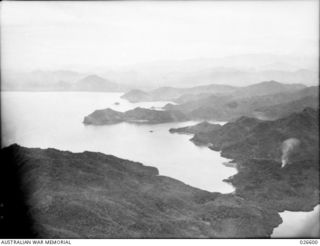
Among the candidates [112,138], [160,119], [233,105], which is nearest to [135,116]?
[160,119]

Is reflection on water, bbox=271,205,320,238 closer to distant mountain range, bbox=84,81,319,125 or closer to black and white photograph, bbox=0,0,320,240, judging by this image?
black and white photograph, bbox=0,0,320,240

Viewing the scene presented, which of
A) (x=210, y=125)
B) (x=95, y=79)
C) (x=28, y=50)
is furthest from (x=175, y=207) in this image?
(x=28, y=50)

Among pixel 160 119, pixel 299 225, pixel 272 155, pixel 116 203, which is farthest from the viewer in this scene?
pixel 272 155

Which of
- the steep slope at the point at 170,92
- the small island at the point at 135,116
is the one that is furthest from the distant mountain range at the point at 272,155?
the steep slope at the point at 170,92

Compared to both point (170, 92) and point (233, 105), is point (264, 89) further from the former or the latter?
point (170, 92)

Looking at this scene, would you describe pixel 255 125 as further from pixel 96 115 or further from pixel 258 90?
pixel 96 115

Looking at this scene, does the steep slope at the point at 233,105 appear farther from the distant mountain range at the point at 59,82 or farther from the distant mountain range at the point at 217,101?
the distant mountain range at the point at 59,82
